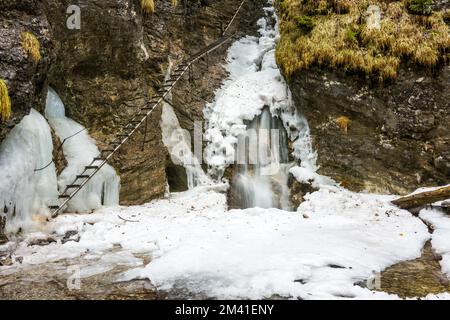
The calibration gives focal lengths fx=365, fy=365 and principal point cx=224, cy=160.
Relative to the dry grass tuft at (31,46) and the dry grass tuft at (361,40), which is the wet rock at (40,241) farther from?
the dry grass tuft at (361,40)

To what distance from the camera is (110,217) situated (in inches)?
354

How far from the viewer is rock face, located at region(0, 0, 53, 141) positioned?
297 inches

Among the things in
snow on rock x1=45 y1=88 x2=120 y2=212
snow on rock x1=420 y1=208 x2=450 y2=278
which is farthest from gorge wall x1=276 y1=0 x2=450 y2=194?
snow on rock x1=45 y1=88 x2=120 y2=212

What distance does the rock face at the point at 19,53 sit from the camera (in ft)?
24.8

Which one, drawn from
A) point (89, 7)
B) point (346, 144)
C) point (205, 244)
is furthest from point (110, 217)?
point (346, 144)

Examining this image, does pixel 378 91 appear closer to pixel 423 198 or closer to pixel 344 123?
pixel 344 123

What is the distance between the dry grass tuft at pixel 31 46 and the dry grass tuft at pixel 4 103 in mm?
975

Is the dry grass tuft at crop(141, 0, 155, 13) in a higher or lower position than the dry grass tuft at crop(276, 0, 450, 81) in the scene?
higher

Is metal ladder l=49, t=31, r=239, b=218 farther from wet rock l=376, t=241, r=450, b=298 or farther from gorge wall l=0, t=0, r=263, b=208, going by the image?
wet rock l=376, t=241, r=450, b=298

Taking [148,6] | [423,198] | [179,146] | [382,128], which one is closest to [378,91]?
[382,128]

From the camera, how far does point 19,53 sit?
25.3 ft

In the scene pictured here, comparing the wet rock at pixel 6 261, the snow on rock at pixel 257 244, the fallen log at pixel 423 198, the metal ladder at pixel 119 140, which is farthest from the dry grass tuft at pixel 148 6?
the fallen log at pixel 423 198

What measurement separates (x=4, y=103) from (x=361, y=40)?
34.0ft

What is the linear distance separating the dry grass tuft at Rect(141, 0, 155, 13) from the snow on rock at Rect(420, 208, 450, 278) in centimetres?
1050
